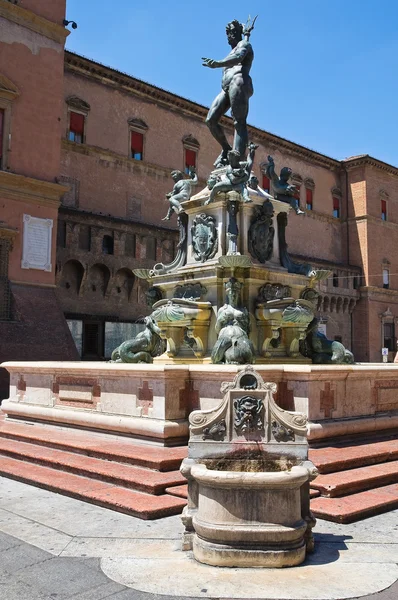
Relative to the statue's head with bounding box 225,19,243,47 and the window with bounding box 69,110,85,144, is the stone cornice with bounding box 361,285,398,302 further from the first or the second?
the statue's head with bounding box 225,19,243,47

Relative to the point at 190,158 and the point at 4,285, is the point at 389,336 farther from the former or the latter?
the point at 4,285

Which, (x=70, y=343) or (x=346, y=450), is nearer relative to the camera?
(x=346, y=450)

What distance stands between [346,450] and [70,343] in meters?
15.9

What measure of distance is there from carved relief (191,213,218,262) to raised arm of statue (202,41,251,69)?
265 centimetres

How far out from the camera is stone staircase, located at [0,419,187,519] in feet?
18.9

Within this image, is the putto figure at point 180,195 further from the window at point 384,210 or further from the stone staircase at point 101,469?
A: the window at point 384,210

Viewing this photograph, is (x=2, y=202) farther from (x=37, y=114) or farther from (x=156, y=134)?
(x=156, y=134)

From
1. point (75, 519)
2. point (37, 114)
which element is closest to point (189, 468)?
point (75, 519)

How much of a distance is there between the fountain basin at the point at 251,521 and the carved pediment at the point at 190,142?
3538 centimetres

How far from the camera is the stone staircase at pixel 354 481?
541cm

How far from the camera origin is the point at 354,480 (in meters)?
6.04

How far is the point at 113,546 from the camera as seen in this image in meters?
4.59

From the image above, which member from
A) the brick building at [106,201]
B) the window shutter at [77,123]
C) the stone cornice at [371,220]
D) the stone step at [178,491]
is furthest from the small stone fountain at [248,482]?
the stone cornice at [371,220]

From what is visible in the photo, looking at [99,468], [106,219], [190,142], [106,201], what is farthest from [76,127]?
[99,468]
